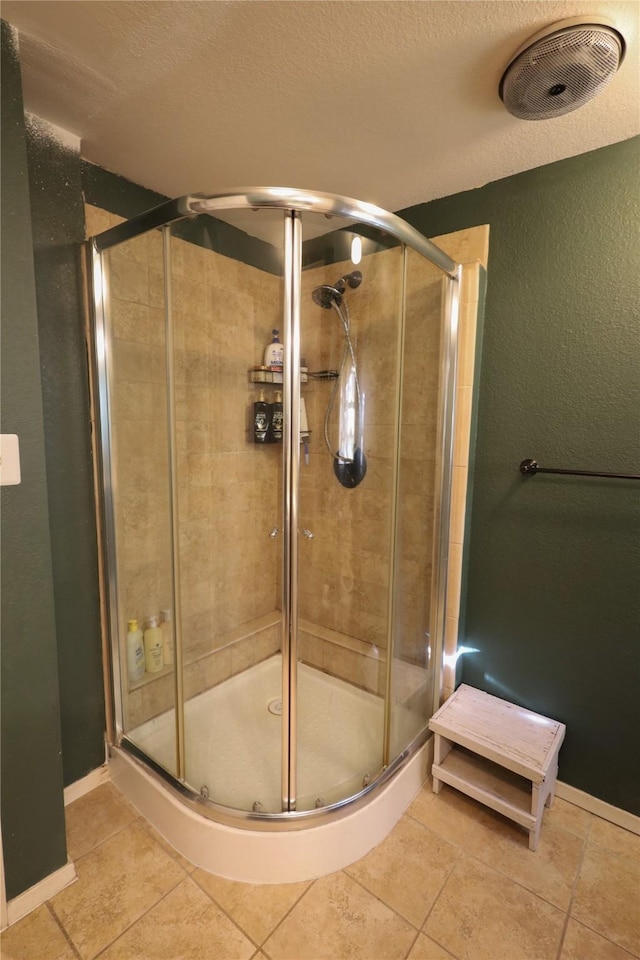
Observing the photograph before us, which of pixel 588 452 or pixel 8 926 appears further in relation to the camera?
pixel 588 452

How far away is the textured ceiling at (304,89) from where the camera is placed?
36.4 inches

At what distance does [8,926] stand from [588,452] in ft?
7.21

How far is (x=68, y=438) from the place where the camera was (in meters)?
1.40

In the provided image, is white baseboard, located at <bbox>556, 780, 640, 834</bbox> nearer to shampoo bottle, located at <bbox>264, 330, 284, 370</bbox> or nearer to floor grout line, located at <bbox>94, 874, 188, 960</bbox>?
floor grout line, located at <bbox>94, 874, 188, 960</bbox>

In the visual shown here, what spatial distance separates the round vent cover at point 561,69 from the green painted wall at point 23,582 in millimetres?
1213

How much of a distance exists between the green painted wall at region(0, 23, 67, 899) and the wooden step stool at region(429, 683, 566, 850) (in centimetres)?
126

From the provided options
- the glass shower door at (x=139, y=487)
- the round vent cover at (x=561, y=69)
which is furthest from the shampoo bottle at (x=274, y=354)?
the round vent cover at (x=561, y=69)

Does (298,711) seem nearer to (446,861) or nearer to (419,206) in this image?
(446,861)

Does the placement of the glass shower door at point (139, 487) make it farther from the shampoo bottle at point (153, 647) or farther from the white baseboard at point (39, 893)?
the white baseboard at point (39, 893)

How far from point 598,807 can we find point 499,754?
479 mm

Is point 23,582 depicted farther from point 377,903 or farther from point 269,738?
point 377,903

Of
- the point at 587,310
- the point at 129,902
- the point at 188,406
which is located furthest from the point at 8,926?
the point at 587,310

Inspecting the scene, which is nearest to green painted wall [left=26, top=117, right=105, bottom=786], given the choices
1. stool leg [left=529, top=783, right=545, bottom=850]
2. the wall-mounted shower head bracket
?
the wall-mounted shower head bracket

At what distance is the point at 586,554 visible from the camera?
145 cm
